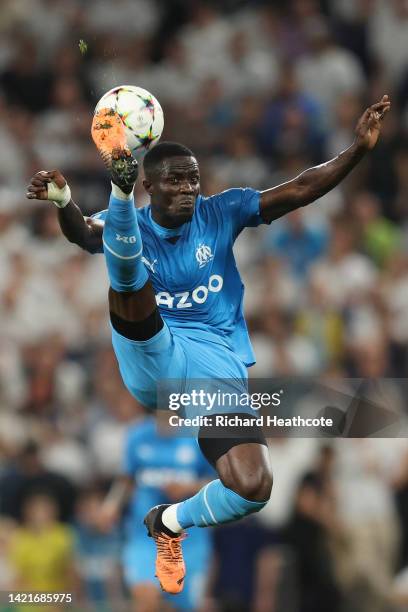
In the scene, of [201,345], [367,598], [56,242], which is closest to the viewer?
[201,345]

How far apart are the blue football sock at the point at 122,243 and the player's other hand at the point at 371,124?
1034mm

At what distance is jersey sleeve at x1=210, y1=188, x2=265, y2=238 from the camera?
20.0 ft

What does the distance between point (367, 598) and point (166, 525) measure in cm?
312

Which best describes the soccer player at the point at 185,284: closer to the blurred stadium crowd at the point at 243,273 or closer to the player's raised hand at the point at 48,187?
the player's raised hand at the point at 48,187

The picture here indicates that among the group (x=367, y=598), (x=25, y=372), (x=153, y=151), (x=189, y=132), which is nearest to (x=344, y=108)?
(x=189, y=132)

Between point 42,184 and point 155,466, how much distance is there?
3.60 meters

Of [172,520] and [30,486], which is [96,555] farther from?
[172,520]

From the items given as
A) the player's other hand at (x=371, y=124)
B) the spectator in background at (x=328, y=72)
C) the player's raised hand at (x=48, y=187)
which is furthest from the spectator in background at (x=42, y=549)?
the spectator in background at (x=328, y=72)

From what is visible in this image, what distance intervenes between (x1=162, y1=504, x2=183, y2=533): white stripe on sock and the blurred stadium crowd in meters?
1.95

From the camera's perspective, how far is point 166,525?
6238 mm

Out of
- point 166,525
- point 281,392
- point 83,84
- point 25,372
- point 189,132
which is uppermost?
point 83,84

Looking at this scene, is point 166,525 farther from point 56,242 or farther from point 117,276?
point 56,242

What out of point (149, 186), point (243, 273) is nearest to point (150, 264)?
point (149, 186)

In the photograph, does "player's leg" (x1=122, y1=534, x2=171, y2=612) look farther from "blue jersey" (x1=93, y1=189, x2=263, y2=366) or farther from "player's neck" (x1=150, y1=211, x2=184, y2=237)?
"player's neck" (x1=150, y1=211, x2=184, y2=237)
